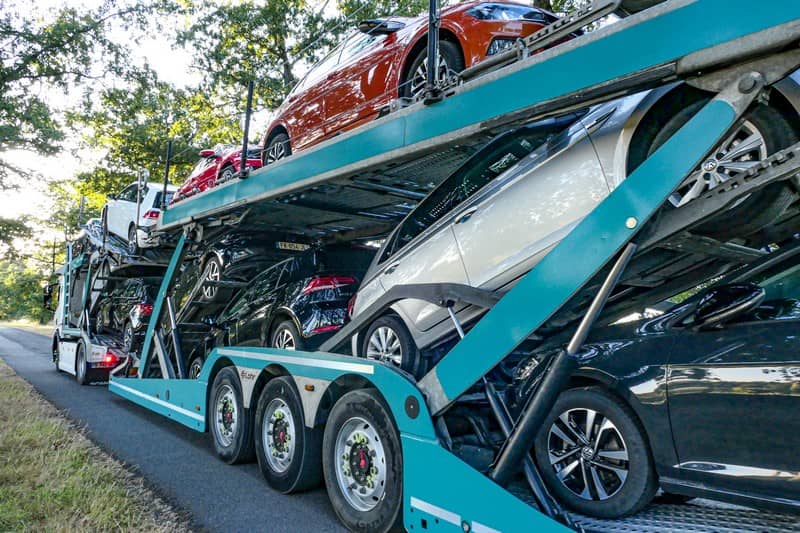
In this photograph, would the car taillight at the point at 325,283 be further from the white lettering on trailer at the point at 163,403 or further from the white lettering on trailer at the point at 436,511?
the white lettering on trailer at the point at 436,511

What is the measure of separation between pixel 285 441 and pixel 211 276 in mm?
3255

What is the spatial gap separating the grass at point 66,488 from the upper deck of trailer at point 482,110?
263 centimetres

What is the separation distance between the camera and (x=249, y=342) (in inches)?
268

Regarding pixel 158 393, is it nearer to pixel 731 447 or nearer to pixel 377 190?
pixel 377 190

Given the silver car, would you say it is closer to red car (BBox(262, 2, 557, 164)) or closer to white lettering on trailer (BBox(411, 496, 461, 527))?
red car (BBox(262, 2, 557, 164))

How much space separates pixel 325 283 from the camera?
20.3ft

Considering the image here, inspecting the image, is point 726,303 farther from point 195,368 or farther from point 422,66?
point 195,368

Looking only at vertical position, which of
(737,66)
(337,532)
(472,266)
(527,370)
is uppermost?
(737,66)

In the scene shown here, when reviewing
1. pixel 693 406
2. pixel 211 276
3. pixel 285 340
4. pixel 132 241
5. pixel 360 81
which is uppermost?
pixel 360 81

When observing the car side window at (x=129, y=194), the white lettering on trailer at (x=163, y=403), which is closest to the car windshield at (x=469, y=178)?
the white lettering on trailer at (x=163, y=403)

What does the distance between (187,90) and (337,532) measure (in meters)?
19.6

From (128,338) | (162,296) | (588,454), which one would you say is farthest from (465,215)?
(128,338)

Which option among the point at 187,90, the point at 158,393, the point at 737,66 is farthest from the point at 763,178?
the point at 187,90

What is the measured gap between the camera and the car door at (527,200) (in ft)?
10.5
